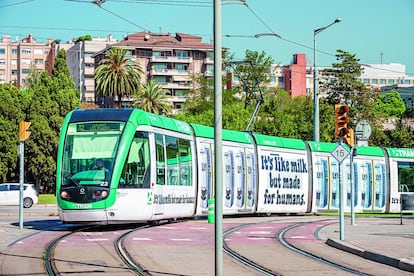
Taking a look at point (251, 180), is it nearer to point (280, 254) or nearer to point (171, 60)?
point (280, 254)

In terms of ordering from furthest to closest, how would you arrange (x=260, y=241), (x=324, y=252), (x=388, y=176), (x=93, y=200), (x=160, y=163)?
1. (x=388, y=176)
2. (x=160, y=163)
3. (x=93, y=200)
4. (x=260, y=241)
5. (x=324, y=252)

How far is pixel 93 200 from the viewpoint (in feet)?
70.6

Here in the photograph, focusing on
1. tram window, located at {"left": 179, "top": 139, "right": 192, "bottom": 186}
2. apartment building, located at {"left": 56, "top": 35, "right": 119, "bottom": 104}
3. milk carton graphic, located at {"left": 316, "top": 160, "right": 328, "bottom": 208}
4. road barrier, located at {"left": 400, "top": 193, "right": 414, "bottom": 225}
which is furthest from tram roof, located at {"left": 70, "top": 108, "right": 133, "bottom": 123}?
apartment building, located at {"left": 56, "top": 35, "right": 119, "bottom": 104}

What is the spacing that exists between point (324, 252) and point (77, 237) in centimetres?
674

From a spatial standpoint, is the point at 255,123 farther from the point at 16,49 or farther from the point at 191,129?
the point at 16,49

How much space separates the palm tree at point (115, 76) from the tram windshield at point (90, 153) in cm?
6160

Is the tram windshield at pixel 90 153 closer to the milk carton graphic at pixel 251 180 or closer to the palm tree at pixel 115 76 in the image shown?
the milk carton graphic at pixel 251 180

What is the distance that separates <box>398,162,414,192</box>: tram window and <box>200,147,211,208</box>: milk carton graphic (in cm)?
1312

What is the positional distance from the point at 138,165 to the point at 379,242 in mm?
7206

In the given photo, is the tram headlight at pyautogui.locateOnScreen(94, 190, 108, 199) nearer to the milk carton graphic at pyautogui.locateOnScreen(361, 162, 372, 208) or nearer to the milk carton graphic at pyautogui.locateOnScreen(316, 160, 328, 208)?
the milk carton graphic at pyautogui.locateOnScreen(316, 160, 328, 208)

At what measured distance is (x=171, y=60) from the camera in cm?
12081

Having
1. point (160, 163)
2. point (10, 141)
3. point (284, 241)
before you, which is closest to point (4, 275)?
point (284, 241)

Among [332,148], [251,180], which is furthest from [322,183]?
[251,180]

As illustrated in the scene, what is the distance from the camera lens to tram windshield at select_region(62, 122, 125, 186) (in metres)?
21.6
